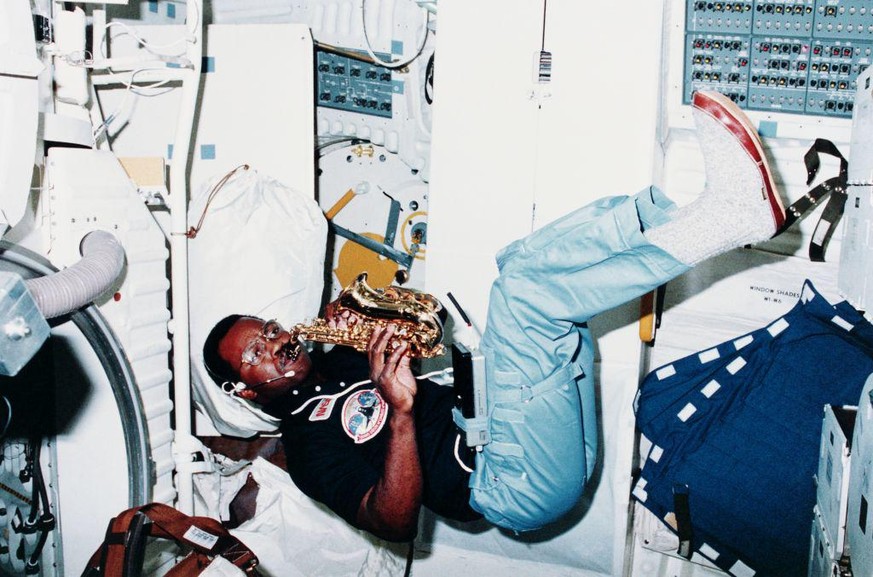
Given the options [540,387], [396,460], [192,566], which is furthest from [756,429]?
[192,566]

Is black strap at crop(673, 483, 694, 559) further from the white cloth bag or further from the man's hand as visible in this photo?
the white cloth bag

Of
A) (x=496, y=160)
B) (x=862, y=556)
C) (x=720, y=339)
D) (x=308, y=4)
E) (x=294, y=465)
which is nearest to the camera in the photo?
(x=862, y=556)

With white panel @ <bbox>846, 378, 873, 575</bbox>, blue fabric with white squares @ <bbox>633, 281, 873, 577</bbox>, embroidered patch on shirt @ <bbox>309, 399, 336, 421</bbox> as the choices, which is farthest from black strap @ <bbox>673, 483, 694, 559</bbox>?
embroidered patch on shirt @ <bbox>309, 399, 336, 421</bbox>

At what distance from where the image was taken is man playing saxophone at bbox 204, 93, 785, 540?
1.74 metres

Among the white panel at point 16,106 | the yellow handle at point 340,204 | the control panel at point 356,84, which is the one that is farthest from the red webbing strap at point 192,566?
the control panel at point 356,84

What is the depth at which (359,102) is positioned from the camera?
3.34 meters

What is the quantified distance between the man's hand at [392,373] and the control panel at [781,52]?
1646 millimetres

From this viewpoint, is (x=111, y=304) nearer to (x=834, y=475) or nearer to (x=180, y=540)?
(x=180, y=540)

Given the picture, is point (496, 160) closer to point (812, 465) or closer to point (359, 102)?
point (359, 102)

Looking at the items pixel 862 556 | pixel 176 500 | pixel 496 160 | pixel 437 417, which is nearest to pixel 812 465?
pixel 862 556

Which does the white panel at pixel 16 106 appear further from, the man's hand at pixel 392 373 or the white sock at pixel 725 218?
the white sock at pixel 725 218

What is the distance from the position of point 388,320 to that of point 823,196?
70.3 inches

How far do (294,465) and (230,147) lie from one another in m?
1.51

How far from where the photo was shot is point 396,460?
200 cm
